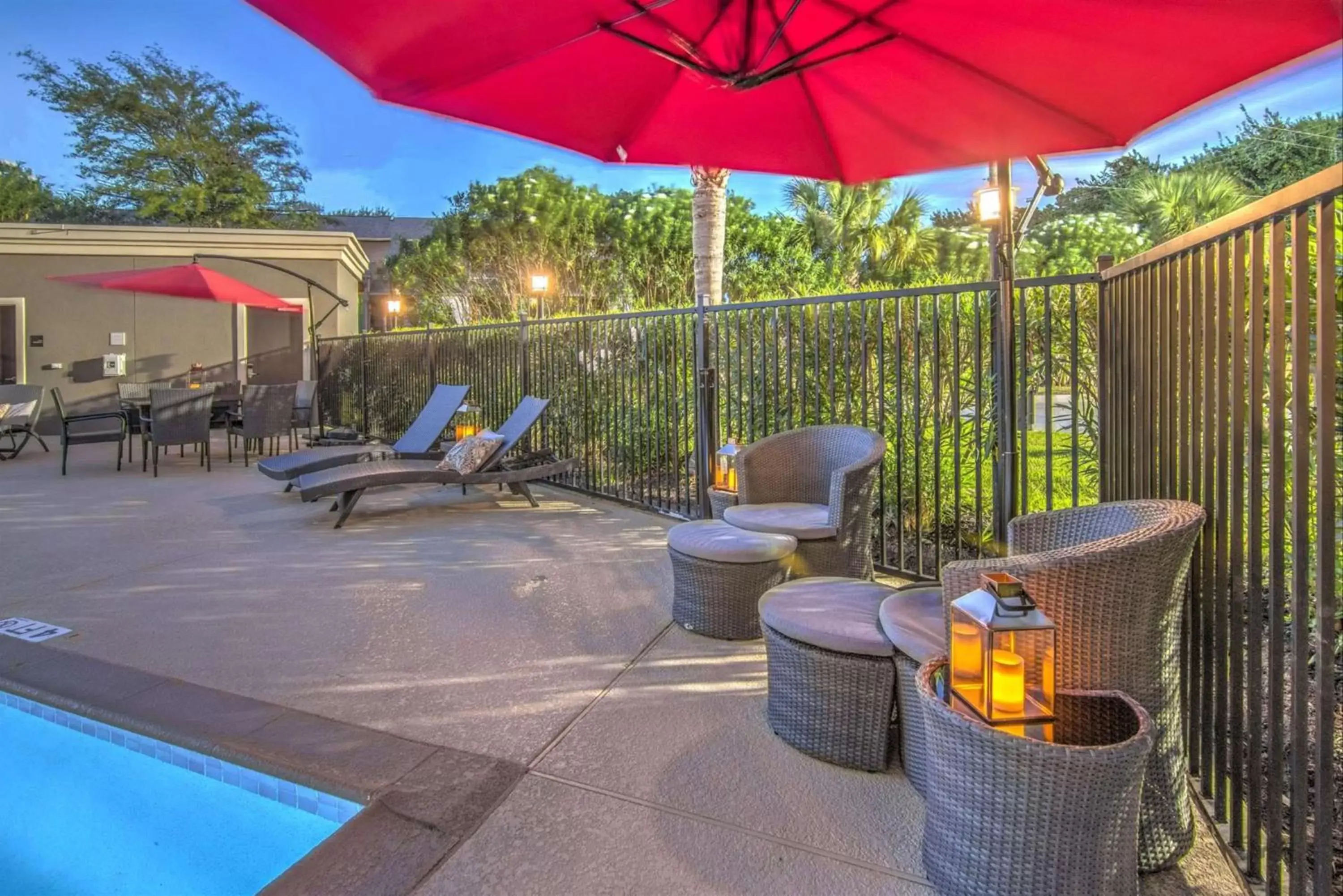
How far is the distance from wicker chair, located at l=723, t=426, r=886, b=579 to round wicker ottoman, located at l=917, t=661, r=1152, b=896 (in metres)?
1.57

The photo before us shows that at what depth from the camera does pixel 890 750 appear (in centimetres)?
218

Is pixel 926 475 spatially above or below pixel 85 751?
above

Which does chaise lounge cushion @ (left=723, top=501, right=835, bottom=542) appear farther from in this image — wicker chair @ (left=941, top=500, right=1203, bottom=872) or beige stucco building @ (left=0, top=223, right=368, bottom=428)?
beige stucco building @ (left=0, top=223, right=368, bottom=428)

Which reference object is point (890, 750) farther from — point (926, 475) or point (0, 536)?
point (0, 536)

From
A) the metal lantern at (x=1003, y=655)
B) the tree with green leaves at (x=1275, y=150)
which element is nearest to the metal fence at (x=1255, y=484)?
the metal lantern at (x=1003, y=655)

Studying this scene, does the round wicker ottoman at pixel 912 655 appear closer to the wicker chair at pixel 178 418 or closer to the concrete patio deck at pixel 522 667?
the concrete patio deck at pixel 522 667

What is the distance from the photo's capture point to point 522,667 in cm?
286

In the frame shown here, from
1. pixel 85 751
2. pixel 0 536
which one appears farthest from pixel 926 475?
pixel 0 536

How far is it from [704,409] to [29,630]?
3.56 m

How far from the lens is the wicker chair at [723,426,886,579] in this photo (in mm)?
3168

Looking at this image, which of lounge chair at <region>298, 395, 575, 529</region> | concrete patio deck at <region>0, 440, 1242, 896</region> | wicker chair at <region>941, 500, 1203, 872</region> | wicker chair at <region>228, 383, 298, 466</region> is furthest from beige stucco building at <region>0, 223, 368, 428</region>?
wicker chair at <region>941, 500, 1203, 872</region>

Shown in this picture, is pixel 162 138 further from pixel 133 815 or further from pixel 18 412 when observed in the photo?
pixel 133 815

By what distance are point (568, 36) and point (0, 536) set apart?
514 centimetres

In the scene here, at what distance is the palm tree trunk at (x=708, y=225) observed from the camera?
24.7ft
